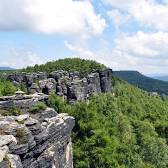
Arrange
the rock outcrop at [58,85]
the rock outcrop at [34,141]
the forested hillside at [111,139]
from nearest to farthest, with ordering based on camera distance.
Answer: the rock outcrop at [34,141], the forested hillside at [111,139], the rock outcrop at [58,85]

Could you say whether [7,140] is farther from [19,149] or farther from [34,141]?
[34,141]

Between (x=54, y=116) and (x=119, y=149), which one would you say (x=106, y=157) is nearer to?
(x=119, y=149)

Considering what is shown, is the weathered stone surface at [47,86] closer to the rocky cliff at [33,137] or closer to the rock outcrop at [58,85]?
the rock outcrop at [58,85]

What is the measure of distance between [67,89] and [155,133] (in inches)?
1291

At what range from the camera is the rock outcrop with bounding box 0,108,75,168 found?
154 feet

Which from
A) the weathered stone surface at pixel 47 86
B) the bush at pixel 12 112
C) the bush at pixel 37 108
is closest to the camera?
the bush at pixel 12 112

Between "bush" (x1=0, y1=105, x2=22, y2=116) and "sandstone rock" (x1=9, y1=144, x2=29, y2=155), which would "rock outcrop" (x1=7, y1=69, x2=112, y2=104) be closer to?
"bush" (x1=0, y1=105, x2=22, y2=116)

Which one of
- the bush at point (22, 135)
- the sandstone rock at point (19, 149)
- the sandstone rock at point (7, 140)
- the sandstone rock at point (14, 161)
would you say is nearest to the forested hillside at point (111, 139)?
the bush at point (22, 135)

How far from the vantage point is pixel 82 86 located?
571 ft

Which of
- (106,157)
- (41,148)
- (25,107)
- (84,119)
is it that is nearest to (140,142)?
(84,119)

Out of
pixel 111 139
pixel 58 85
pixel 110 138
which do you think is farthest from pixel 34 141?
pixel 58 85

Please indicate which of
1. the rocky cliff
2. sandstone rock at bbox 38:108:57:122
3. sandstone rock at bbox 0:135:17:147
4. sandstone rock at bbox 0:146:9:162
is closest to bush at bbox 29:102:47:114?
the rocky cliff

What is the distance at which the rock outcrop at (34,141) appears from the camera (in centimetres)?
4699

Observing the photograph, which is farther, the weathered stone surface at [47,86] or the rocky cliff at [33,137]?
the weathered stone surface at [47,86]
